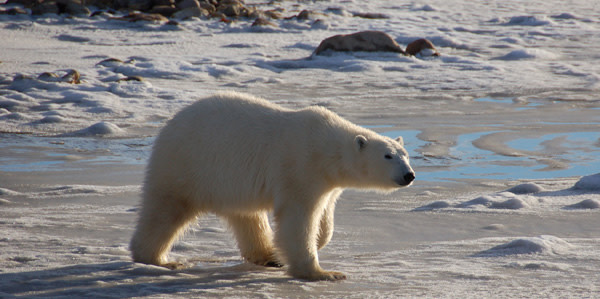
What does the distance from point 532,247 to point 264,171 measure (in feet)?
5.73

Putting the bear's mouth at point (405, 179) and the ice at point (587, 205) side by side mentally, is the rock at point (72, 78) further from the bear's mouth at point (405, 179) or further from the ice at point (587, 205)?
the bear's mouth at point (405, 179)

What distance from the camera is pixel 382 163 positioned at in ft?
13.8

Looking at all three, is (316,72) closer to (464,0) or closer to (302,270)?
(302,270)

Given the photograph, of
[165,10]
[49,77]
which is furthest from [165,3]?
[49,77]

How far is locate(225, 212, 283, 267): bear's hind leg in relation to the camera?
4672 millimetres

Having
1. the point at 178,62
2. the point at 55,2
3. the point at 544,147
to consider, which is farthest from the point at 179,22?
the point at 544,147

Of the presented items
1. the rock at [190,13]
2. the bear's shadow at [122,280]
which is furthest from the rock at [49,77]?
the rock at [190,13]

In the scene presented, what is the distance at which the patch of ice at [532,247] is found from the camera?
455 cm

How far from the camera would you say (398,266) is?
4355 millimetres

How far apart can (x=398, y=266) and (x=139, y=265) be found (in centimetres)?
150

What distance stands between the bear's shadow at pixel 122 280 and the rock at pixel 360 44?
41.2ft

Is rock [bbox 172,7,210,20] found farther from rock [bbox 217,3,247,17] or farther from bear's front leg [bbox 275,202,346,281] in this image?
bear's front leg [bbox 275,202,346,281]

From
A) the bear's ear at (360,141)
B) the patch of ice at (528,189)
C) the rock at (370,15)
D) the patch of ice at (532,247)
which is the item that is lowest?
the rock at (370,15)

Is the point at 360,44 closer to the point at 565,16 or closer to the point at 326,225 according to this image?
the point at 326,225
